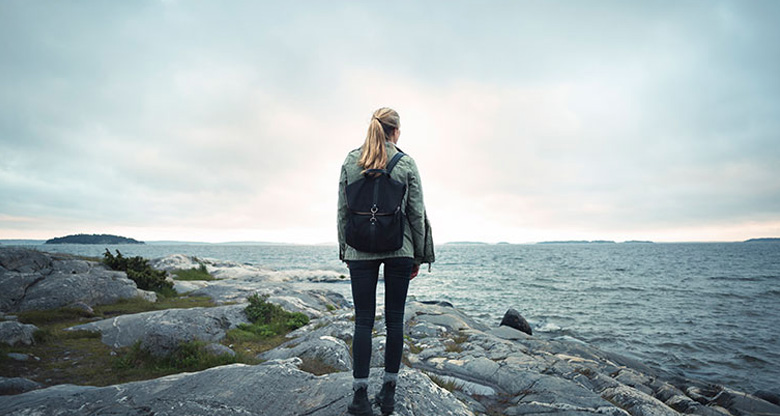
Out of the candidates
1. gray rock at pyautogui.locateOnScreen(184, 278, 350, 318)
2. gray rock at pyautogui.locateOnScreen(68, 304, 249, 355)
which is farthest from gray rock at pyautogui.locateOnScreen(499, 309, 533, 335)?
gray rock at pyautogui.locateOnScreen(68, 304, 249, 355)

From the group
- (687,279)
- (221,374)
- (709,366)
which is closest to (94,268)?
(221,374)

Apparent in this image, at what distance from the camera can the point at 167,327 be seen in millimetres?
6492

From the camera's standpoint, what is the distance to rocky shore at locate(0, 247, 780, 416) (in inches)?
155

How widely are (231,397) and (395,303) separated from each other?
243 centimetres

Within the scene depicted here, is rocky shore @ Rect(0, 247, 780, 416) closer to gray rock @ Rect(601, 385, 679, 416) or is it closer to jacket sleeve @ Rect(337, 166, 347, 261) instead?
gray rock @ Rect(601, 385, 679, 416)

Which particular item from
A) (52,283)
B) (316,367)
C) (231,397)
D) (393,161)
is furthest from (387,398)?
(52,283)

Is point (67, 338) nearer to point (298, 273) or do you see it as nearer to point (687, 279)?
point (298, 273)

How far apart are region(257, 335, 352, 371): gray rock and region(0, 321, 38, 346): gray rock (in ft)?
15.3

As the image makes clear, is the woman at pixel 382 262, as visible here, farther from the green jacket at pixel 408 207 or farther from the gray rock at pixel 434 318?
the gray rock at pixel 434 318

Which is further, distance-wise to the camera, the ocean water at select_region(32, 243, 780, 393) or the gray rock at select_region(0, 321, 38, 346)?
the ocean water at select_region(32, 243, 780, 393)

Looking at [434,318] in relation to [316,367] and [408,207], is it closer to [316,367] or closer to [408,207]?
[316,367]

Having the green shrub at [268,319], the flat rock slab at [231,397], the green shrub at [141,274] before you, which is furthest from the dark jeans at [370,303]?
the green shrub at [141,274]

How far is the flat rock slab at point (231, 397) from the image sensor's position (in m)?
3.70

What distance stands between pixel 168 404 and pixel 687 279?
46.4m
